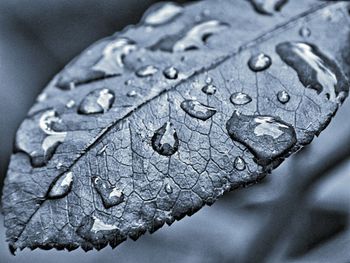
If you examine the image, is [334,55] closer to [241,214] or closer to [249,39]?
[249,39]

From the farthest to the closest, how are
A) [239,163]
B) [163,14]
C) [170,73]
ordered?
[163,14] → [170,73] → [239,163]

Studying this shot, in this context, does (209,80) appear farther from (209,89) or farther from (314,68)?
(314,68)

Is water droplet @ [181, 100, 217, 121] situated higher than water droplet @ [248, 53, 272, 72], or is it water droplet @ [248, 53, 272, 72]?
water droplet @ [181, 100, 217, 121]

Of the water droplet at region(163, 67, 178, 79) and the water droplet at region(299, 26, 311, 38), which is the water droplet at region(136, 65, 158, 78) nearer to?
the water droplet at region(163, 67, 178, 79)

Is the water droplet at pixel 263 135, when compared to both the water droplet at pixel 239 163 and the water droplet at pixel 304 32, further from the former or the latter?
the water droplet at pixel 304 32

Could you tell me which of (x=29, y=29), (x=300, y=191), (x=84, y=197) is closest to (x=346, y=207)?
(x=300, y=191)

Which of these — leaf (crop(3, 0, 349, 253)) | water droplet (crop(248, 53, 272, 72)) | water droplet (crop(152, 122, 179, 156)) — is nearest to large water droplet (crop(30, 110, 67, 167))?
leaf (crop(3, 0, 349, 253))

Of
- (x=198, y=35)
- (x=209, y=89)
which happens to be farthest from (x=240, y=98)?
(x=198, y=35)
